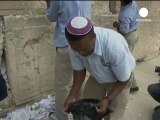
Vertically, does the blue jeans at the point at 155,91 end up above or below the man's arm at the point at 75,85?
below

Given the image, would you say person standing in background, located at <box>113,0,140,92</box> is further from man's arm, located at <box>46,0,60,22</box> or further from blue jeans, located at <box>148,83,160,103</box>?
man's arm, located at <box>46,0,60,22</box>

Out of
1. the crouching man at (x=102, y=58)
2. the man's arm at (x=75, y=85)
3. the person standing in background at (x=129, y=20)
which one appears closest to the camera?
the crouching man at (x=102, y=58)

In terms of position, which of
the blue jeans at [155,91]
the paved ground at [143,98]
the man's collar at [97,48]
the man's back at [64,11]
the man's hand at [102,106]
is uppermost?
the man's back at [64,11]

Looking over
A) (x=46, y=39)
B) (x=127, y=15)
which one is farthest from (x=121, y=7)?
(x=46, y=39)

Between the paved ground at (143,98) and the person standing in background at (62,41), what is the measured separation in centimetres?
53

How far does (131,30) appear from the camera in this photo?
2.08m

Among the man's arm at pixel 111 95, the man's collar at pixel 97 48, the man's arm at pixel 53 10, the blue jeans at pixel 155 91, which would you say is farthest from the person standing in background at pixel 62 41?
the blue jeans at pixel 155 91

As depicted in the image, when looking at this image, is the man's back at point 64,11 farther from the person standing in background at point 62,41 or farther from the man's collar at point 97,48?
the man's collar at point 97,48

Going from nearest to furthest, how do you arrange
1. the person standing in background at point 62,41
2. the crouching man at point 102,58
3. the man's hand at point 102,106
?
the crouching man at point 102,58 → the person standing in background at point 62,41 → the man's hand at point 102,106

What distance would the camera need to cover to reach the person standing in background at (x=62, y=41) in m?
1.17

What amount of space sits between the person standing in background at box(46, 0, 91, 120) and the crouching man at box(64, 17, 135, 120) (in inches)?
3.8

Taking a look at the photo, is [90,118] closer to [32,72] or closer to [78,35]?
[78,35]

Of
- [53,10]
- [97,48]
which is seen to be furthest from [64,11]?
[97,48]

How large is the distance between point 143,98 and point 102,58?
3.97 feet
